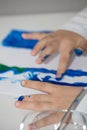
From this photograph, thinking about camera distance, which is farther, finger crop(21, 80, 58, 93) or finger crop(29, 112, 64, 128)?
finger crop(21, 80, 58, 93)

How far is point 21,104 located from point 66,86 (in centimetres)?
10

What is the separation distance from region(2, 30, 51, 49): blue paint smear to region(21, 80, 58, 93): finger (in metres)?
0.18

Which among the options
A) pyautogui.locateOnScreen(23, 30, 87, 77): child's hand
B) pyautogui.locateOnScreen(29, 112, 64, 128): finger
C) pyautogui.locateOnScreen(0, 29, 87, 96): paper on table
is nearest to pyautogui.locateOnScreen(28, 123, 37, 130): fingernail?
pyautogui.locateOnScreen(29, 112, 64, 128): finger

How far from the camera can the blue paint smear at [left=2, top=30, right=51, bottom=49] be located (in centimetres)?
76

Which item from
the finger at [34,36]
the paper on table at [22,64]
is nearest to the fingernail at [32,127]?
the paper on table at [22,64]

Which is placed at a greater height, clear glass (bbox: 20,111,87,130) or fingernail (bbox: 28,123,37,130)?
clear glass (bbox: 20,111,87,130)

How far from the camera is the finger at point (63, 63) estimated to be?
638 mm

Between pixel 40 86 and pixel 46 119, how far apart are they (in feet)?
0.42

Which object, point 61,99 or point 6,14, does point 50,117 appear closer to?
point 61,99

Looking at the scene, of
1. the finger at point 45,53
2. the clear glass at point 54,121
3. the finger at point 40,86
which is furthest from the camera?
the finger at point 45,53

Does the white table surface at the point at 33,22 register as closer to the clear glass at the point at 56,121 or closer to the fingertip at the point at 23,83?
the fingertip at the point at 23,83

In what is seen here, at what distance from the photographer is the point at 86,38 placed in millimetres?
774

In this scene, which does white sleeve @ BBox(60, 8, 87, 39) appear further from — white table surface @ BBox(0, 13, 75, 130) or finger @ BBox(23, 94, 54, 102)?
finger @ BBox(23, 94, 54, 102)

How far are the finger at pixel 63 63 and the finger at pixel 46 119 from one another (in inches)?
6.8
